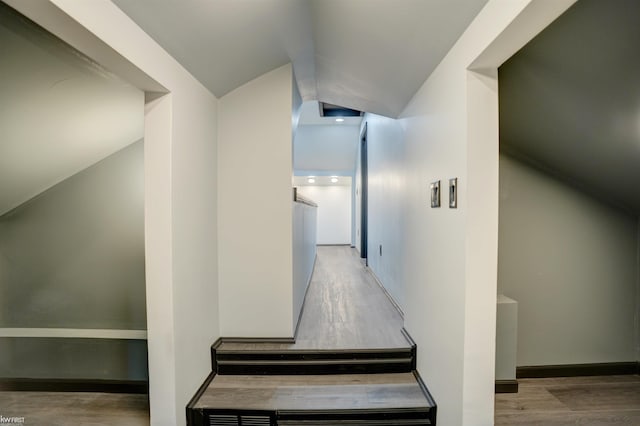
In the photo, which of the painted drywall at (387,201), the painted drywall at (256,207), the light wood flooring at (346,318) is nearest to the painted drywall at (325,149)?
the painted drywall at (387,201)

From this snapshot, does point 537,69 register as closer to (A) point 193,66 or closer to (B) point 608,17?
(B) point 608,17

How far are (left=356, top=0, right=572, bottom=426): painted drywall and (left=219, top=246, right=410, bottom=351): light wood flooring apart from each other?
67cm

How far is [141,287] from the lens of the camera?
86.7 inches

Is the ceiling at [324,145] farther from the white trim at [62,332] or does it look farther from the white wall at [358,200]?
the white trim at [62,332]

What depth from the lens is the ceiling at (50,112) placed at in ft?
4.37

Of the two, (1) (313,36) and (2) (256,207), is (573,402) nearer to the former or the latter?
(2) (256,207)

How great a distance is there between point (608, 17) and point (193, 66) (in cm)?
211

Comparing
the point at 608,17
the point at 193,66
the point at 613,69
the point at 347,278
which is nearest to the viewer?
the point at 608,17

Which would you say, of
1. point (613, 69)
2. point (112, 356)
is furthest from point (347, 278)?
point (613, 69)

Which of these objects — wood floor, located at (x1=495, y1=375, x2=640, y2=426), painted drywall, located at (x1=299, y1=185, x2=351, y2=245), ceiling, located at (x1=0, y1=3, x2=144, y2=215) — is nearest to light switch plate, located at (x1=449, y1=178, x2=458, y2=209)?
wood floor, located at (x1=495, y1=375, x2=640, y2=426)

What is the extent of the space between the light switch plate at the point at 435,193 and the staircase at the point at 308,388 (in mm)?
1186

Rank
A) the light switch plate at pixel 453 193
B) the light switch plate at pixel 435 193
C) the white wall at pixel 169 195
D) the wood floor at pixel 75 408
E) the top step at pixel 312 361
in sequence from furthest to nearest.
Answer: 1. the top step at pixel 312 361
2. the wood floor at pixel 75 408
3. the light switch plate at pixel 435 193
4. the light switch plate at pixel 453 193
5. the white wall at pixel 169 195

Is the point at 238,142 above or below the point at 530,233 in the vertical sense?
above

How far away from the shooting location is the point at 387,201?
3596 mm
